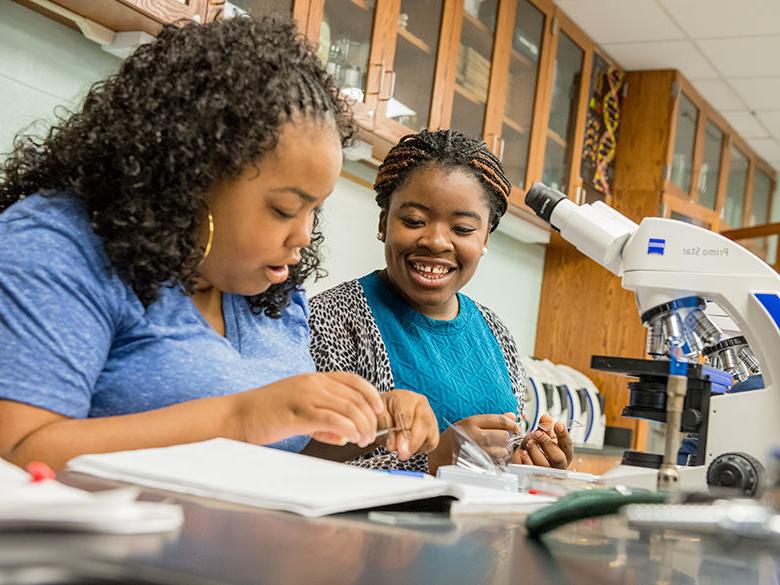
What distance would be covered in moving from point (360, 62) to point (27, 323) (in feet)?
6.31

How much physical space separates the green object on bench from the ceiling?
3207mm

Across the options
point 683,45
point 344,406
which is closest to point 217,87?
point 344,406

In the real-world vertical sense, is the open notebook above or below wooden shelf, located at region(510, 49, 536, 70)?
below

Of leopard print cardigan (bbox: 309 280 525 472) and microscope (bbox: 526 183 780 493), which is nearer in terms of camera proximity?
microscope (bbox: 526 183 780 493)

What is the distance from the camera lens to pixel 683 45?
13.0 ft

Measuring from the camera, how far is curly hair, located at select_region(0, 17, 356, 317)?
1.07 meters

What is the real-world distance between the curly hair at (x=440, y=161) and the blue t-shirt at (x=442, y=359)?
205 mm

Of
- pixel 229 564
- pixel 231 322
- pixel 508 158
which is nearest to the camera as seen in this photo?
pixel 229 564

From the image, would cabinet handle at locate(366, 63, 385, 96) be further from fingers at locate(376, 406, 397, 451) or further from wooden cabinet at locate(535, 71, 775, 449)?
fingers at locate(376, 406, 397, 451)

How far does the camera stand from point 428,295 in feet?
6.40

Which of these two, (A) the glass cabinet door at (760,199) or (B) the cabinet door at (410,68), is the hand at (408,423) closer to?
(B) the cabinet door at (410,68)

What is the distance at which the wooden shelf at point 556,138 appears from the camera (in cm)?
386

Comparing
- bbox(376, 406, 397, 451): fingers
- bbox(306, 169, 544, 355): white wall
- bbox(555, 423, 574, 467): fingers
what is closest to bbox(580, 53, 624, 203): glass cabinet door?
bbox(306, 169, 544, 355): white wall

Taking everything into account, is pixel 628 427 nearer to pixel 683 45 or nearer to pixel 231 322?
pixel 683 45
